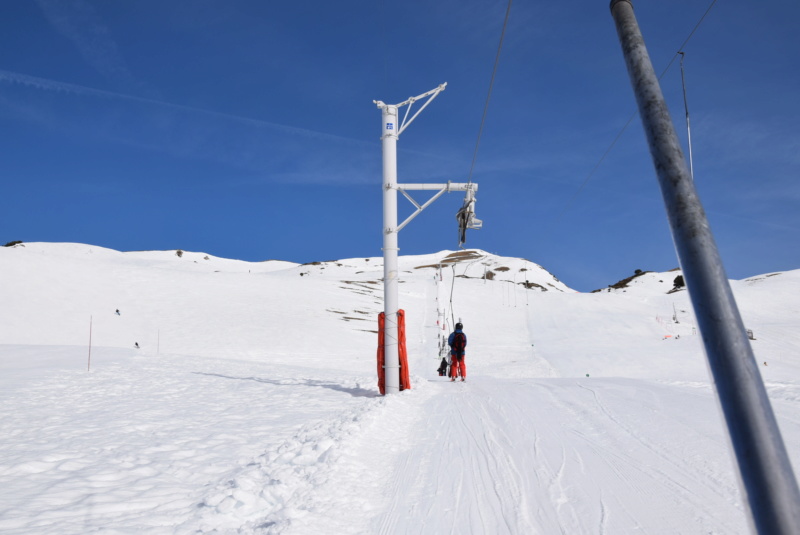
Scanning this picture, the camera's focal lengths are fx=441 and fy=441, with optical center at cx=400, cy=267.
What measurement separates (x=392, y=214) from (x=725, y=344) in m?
10.3

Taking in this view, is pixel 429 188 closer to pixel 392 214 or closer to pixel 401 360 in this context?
pixel 392 214

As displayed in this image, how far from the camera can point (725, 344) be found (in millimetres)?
1890

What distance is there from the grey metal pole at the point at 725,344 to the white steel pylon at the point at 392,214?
9.23m

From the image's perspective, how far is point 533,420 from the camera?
7.65m

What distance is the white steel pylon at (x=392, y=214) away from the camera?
11500mm

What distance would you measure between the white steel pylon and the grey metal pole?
30.3ft

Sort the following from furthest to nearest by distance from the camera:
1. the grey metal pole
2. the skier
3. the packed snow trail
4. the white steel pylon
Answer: the skier → the white steel pylon → the packed snow trail → the grey metal pole

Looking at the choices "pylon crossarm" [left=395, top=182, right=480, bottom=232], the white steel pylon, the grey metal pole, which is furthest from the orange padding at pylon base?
the grey metal pole

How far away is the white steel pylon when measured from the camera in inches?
453

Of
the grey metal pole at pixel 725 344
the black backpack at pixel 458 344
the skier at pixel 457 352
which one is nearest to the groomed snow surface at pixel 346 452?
the skier at pixel 457 352

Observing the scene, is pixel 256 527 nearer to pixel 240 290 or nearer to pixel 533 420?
pixel 533 420

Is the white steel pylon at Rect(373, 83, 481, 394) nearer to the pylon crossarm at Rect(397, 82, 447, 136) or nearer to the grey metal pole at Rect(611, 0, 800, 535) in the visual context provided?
the pylon crossarm at Rect(397, 82, 447, 136)

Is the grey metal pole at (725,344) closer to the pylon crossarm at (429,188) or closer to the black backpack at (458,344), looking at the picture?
the pylon crossarm at (429,188)

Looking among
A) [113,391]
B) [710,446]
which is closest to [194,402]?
[113,391]
